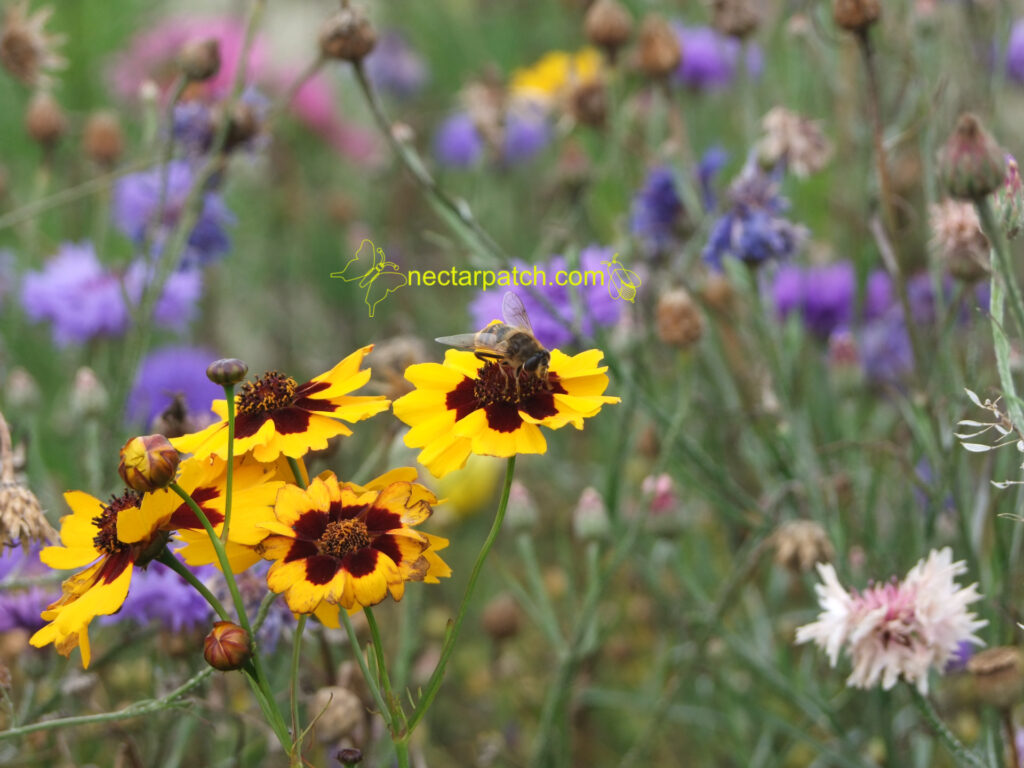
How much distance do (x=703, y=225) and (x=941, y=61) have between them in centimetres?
55

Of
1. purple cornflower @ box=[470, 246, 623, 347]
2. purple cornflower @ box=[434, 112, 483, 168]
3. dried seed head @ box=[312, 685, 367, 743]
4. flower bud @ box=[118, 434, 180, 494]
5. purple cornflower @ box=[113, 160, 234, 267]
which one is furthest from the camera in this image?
purple cornflower @ box=[434, 112, 483, 168]

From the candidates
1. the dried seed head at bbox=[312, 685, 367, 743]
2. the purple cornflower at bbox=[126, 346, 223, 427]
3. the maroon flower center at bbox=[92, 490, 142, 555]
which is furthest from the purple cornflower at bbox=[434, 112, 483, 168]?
the maroon flower center at bbox=[92, 490, 142, 555]

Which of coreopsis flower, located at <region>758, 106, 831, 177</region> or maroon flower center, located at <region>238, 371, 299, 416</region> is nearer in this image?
maroon flower center, located at <region>238, 371, 299, 416</region>

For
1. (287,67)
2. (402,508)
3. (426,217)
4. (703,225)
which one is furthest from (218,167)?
(287,67)

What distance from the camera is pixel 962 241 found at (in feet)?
2.89

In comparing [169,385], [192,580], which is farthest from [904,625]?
[169,385]

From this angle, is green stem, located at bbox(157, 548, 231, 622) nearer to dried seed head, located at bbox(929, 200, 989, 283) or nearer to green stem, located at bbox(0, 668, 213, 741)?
green stem, located at bbox(0, 668, 213, 741)

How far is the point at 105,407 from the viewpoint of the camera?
40.7 inches

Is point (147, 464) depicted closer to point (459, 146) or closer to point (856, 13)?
point (856, 13)

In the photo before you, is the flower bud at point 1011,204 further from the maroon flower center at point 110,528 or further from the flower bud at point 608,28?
the flower bud at point 608,28

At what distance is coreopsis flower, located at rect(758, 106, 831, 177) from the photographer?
1054 mm

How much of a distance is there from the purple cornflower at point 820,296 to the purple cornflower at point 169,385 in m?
0.65

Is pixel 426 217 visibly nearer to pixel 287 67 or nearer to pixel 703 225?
pixel 287 67

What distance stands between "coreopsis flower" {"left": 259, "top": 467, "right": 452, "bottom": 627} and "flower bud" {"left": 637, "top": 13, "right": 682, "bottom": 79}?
70cm
